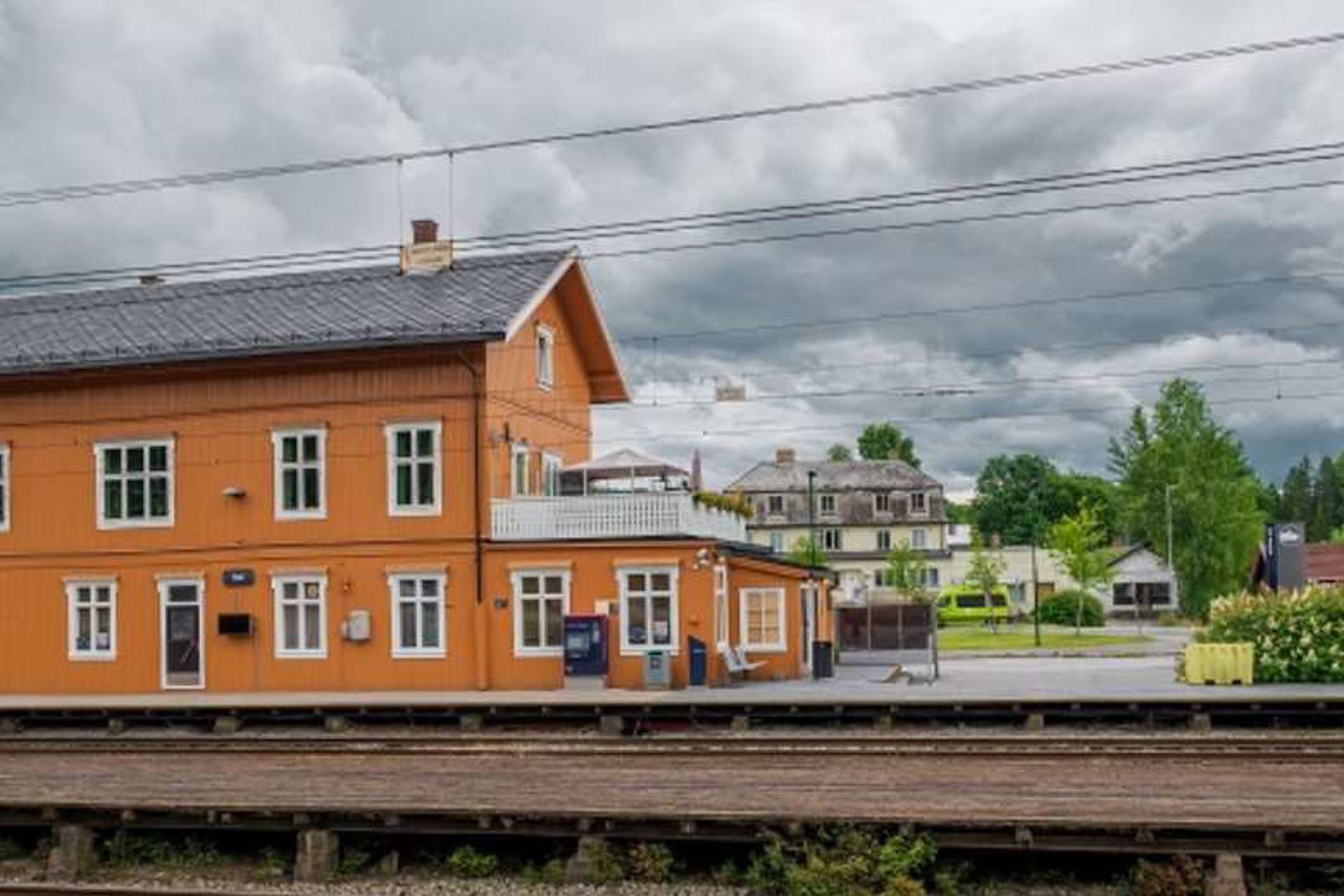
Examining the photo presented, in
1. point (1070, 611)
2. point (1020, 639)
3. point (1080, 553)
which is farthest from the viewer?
point (1070, 611)

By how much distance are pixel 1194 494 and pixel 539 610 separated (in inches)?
2119

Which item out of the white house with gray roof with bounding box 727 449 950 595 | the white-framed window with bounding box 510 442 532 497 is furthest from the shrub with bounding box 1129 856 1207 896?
the white house with gray roof with bounding box 727 449 950 595

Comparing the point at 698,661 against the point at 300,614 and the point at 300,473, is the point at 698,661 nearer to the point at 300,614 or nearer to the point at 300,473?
the point at 300,614

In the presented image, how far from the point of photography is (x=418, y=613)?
31.5m

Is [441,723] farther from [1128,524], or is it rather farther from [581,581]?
[1128,524]

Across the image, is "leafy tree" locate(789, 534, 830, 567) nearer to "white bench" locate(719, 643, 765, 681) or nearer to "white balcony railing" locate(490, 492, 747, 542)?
"white bench" locate(719, 643, 765, 681)

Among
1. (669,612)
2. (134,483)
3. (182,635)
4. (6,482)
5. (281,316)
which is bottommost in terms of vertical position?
(182,635)

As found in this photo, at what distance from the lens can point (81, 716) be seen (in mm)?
28125

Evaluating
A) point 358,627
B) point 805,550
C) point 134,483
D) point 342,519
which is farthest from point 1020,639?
point 134,483

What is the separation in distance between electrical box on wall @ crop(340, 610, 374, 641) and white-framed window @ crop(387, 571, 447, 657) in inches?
20.8

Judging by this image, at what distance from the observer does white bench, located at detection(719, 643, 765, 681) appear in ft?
97.7

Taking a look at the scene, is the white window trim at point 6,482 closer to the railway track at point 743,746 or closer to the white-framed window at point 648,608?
the railway track at point 743,746

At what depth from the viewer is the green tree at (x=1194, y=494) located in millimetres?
75250

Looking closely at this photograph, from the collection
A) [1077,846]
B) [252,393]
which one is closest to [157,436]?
[252,393]
